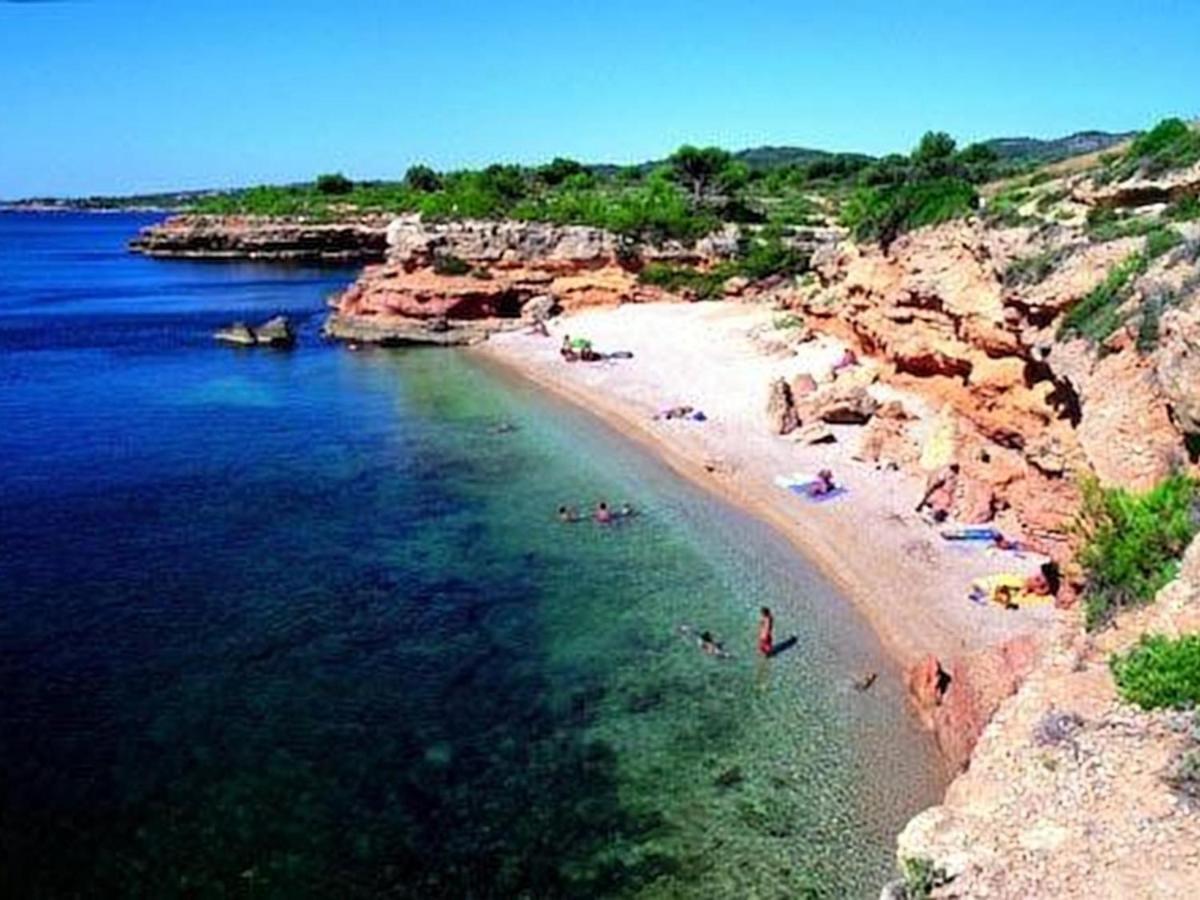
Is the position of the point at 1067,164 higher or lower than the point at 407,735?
higher

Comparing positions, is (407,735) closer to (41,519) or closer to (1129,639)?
(1129,639)

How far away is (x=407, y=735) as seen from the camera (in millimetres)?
17781

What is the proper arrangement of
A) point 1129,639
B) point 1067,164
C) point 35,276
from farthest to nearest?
point 35,276
point 1067,164
point 1129,639

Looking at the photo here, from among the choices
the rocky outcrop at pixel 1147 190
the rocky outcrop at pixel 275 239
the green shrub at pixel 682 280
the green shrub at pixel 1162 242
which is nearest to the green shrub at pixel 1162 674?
the green shrub at pixel 1162 242

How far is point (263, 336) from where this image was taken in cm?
5800

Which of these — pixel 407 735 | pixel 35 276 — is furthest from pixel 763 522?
pixel 35 276

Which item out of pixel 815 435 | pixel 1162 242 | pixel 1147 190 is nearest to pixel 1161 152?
pixel 1147 190

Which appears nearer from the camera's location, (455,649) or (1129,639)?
(1129,639)

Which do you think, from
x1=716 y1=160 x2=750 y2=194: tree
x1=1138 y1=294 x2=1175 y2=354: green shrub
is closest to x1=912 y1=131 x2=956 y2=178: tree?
x1=716 y1=160 x2=750 y2=194: tree

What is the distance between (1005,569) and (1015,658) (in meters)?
5.90

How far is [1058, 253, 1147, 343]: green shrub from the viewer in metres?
19.2

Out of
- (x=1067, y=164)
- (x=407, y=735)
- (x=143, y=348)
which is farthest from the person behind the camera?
(x=143, y=348)

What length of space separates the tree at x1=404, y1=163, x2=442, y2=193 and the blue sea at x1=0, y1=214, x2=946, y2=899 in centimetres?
10474

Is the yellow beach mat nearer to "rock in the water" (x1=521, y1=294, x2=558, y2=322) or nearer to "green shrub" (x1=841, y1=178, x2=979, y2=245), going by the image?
"green shrub" (x1=841, y1=178, x2=979, y2=245)
